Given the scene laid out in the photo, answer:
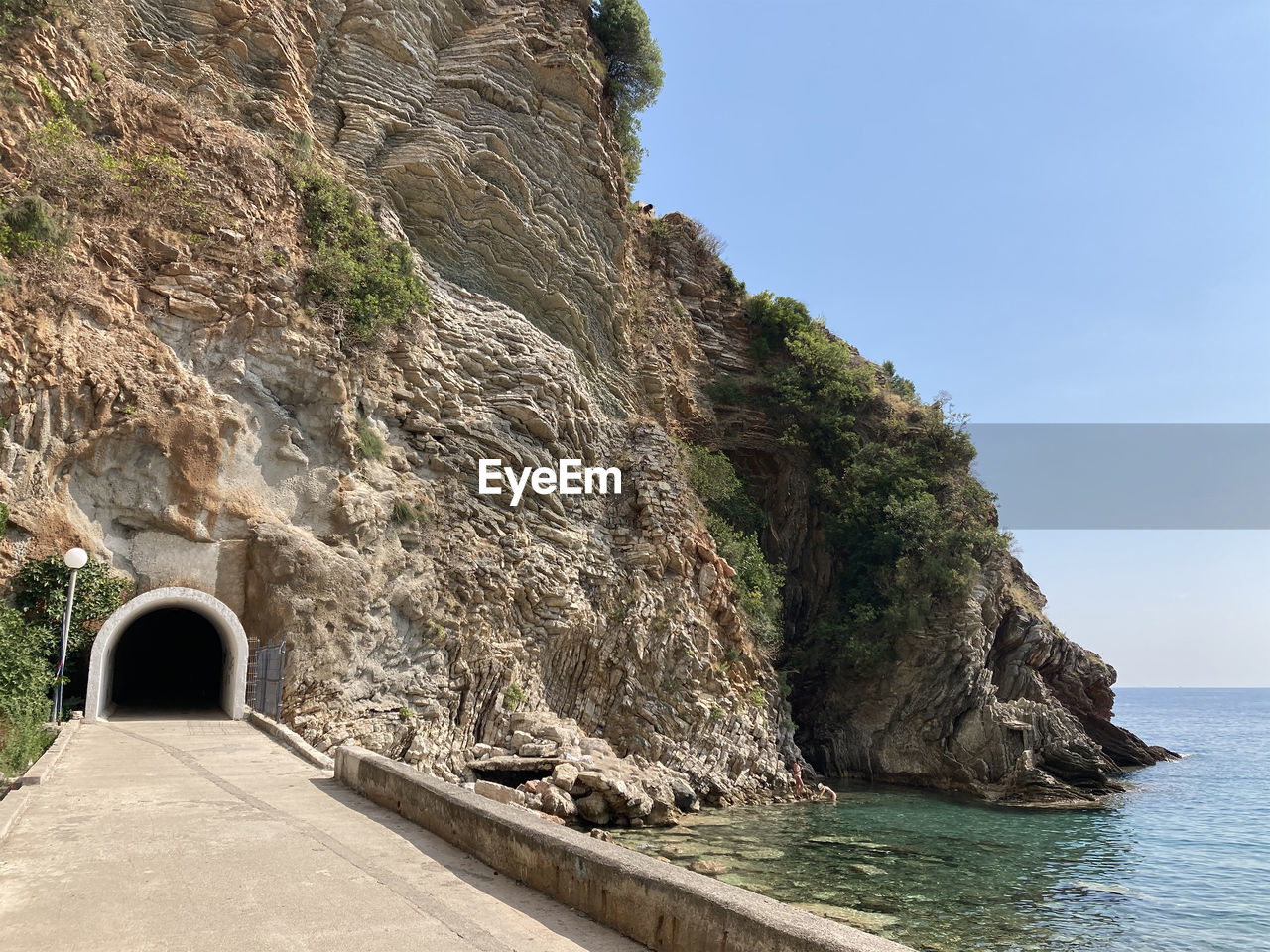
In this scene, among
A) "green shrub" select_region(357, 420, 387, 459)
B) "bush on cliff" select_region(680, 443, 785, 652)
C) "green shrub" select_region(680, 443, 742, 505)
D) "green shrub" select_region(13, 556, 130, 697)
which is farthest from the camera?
"green shrub" select_region(680, 443, 742, 505)

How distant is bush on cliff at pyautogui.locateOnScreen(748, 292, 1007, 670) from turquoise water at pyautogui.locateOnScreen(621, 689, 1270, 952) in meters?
6.42

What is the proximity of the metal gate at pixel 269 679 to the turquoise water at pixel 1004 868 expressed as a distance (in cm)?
739

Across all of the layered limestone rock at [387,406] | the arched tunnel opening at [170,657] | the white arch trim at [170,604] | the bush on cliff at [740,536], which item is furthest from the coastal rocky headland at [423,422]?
the arched tunnel opening at [170,657]

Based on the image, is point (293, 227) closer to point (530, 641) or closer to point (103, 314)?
point (103, 314)

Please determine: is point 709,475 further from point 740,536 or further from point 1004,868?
point 1004,868

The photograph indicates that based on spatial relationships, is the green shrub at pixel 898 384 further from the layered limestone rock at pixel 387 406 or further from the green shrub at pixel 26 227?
the green shrub at pixel 26 227

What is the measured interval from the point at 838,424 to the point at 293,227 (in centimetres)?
2222

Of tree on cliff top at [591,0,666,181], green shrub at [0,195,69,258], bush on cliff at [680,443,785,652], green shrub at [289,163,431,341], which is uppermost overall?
tree on cliff top at [591,0,666,181]

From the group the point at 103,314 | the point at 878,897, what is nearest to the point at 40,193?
the point at 103,314

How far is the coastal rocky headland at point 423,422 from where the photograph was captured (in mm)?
16125

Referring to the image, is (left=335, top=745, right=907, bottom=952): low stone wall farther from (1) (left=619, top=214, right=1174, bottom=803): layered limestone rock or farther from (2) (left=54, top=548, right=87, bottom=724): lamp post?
(1) (left=619, top=214, right=1174, bottom=803): layered limestone rock

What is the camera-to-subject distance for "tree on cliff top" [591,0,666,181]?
31.8 meters

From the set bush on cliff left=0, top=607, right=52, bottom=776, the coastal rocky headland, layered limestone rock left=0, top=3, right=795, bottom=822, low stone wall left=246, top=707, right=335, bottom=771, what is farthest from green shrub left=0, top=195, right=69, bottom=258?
low stone wall left=246, top=707, right=335, bottom=771

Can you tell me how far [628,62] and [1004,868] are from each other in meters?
29.8
